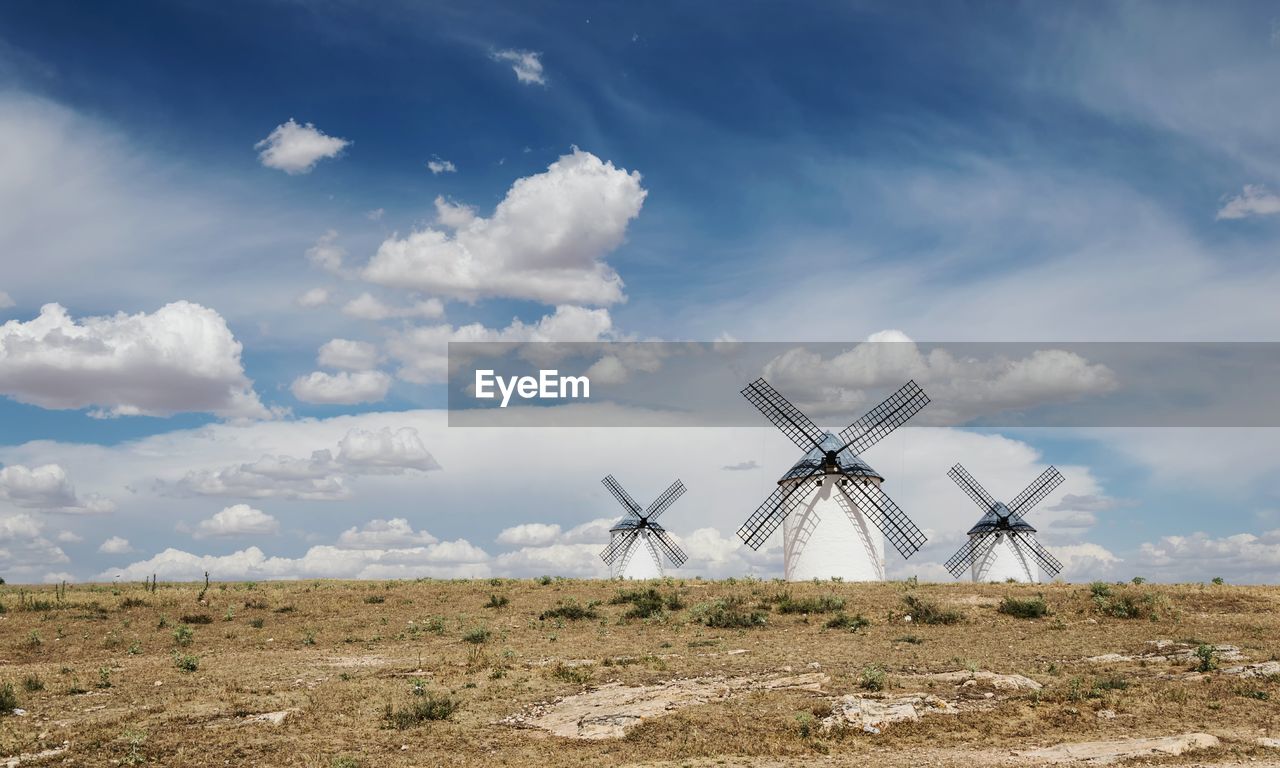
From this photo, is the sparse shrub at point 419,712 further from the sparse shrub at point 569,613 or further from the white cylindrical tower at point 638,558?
the white cylindrical tower at point 638,558

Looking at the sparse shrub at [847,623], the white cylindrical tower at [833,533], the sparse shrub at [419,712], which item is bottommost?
the sparse shrub at [419,712]

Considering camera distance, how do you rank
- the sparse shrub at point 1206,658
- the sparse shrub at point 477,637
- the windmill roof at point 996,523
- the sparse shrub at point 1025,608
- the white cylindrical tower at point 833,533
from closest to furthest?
the sparse shrub at point 1206,658
the sparse shrub at point 477,637
the sparse shrub at point 1025,608
the white cylindrical tower at point 833,533
the windmill roof at point 996,523

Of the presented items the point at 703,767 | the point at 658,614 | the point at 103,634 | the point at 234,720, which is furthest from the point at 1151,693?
the point at 103,634

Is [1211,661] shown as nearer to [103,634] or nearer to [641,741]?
[641,741]

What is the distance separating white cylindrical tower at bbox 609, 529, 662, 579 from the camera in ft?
237

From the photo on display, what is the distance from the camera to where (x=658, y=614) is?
34.8 m

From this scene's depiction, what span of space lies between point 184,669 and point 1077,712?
2323 cm

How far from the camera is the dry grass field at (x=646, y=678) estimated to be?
57.8 feet

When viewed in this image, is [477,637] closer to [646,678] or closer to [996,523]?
[646,678]

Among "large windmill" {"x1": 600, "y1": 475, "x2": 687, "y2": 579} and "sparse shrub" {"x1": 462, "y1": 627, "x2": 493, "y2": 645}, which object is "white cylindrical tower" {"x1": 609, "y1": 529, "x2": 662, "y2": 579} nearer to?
"large windmill" {"x1": 600, "y1": 475, "x2": 687, "y2": 579}

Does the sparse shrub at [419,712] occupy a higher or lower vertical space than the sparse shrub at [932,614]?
lower

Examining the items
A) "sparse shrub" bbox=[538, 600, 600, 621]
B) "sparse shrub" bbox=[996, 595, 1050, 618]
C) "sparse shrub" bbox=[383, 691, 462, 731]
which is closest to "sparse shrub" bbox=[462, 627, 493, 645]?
"sparse shrub" bbox=[538, 600, 600, 621]

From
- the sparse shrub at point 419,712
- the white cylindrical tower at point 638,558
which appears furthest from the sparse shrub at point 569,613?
the white cylindrical tower at point 638,558

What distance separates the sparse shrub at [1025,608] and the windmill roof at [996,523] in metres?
34.8
